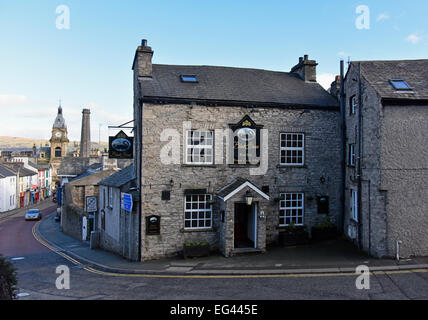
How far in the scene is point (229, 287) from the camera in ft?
34.6

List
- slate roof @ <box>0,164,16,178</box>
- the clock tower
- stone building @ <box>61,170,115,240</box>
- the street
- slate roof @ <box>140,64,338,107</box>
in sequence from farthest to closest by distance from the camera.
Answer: the clock tower → slate roof @ <box>0,164,16,178</box> → stone building @ <box>61,170,115,240</box> → slate roof @ <box>140,64,338,107</box> → the street

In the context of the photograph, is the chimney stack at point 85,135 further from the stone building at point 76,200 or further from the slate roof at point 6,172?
the stone building at point 76,200

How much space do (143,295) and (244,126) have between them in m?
8.83

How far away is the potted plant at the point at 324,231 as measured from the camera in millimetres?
16125

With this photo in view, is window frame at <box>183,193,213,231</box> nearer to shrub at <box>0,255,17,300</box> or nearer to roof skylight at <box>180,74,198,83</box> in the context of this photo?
roof skylight at <box>180,74,198,83</box>

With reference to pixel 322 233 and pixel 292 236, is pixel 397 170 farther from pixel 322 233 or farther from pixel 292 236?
pixel 292 236

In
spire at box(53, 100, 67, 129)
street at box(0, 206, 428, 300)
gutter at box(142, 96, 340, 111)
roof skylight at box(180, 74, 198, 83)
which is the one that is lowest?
street at box(0, 206, 428, 300)

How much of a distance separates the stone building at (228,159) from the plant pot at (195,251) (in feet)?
1.68

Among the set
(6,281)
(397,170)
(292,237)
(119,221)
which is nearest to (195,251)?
(292,237)

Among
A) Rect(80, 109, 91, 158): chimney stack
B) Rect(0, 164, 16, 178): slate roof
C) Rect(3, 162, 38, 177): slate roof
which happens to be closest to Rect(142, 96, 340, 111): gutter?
Rect(0, 164, 16, 178): slate roof

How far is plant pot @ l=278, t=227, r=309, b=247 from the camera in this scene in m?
15.6

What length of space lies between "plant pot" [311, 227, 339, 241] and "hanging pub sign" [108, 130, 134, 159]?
9.88m
